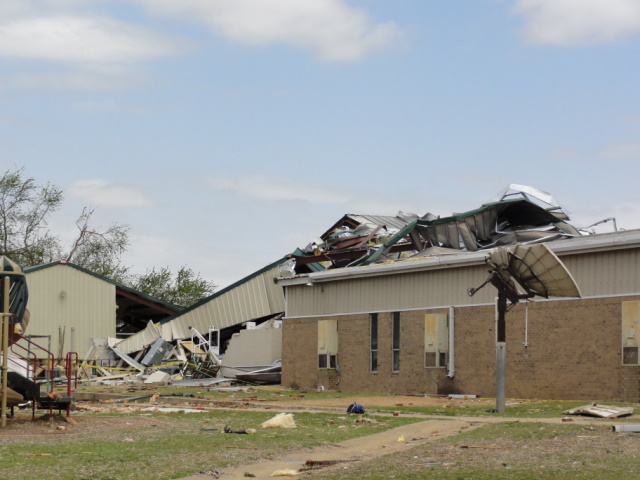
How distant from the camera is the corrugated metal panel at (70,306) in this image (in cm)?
5297

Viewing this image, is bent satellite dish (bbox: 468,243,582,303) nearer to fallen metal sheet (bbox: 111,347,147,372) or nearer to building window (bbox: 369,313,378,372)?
building window (bbox: 369,313,378,372)

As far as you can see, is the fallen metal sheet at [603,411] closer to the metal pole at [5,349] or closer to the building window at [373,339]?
the metal pole at [5,349]

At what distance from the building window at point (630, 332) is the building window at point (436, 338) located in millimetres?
7274

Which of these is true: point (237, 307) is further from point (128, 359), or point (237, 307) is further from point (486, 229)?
point (486, 229)

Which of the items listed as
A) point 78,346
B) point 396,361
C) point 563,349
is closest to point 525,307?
point 563,349

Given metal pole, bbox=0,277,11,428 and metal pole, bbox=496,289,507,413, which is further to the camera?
metal pole, bbox=496,289,507,413

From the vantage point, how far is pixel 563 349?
3012cm

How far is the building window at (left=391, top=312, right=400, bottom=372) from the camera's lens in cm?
3666

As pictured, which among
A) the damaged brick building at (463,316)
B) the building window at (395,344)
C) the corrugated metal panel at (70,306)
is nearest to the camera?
the damaged brick building at (463,316)

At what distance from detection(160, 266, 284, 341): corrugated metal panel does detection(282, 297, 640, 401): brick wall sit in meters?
11.2

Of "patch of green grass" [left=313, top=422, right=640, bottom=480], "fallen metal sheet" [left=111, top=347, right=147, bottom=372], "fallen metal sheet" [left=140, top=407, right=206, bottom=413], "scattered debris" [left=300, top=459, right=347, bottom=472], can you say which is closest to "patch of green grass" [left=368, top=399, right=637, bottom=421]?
"patch of green grass" [left=313, top=422, right=640, bottom=480]

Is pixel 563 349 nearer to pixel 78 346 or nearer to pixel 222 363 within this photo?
pixel 222 363

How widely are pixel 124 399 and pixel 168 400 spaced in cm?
156

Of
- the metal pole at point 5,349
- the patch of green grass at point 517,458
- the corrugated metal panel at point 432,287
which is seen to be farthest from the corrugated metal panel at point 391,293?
the metal pole at point 5,349
